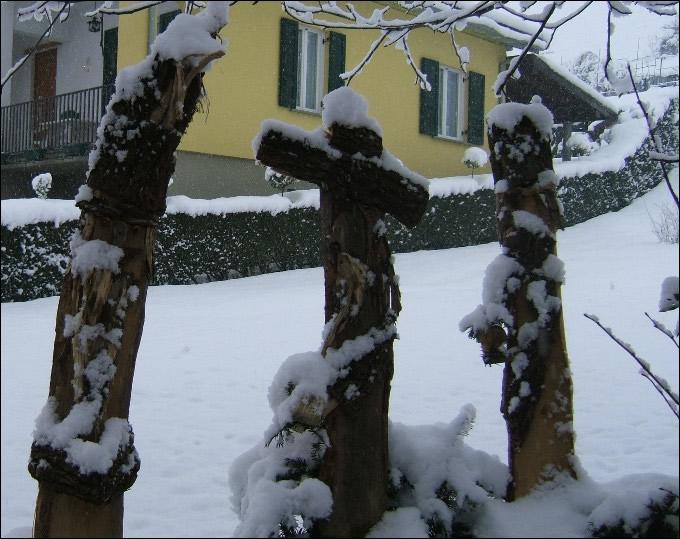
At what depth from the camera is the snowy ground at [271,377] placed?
8.41 ft

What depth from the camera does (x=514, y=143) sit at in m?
1.66

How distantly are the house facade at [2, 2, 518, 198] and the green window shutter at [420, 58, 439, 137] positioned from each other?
0.02 m

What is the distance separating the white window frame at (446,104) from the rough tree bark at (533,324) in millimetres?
8718

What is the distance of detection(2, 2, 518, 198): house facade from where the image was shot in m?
7.98

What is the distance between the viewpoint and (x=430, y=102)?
32.2 ft

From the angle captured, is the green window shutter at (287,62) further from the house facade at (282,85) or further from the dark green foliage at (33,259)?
the dark green foliage at (33,259)

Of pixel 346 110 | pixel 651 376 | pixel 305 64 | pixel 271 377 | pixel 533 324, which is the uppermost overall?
pixel 305 64

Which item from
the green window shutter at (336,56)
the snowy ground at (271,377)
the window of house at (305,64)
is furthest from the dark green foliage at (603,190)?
the window of house at (305,64)

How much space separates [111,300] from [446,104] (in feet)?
32.0

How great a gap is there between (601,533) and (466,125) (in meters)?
9.74

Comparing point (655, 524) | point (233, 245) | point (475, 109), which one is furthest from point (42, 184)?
point (655, 524)

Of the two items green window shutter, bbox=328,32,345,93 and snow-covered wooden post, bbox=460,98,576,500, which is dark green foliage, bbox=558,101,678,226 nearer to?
green window shutter, bbox=328,32,345,93

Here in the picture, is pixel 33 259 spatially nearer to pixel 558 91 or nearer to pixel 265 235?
pixel 265 235

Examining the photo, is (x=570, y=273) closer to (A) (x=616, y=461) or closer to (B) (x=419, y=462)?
(A) (x=616, y=461)
